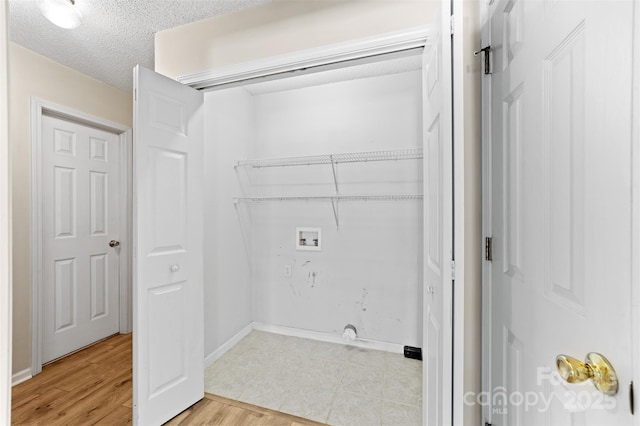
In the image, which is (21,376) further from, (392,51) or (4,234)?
(392,51)

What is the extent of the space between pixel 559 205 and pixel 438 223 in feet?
1.34

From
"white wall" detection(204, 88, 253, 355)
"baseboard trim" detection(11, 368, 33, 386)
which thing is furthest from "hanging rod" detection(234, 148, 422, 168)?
"baseboard trim" detection(11, 368, 33, 386)

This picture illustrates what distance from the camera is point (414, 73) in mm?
2518

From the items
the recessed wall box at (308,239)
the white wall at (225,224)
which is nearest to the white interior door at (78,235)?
the white wall at (225,224)

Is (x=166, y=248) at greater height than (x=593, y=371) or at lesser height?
greater

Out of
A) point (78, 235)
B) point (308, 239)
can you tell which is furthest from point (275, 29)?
point (78, 235)

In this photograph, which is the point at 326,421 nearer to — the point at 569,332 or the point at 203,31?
the point at 569,332

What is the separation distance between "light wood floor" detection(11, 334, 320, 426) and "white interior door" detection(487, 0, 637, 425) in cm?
136

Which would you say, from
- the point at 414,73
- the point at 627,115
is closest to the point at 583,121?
the point at 627,115

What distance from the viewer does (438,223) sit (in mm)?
1086

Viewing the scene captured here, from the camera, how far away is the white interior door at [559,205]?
1.78 feet

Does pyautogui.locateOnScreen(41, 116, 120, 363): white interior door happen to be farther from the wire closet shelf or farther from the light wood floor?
the wire closet shelf

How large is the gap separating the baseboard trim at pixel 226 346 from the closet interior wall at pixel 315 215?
0.19 feet

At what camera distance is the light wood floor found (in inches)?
66.2
